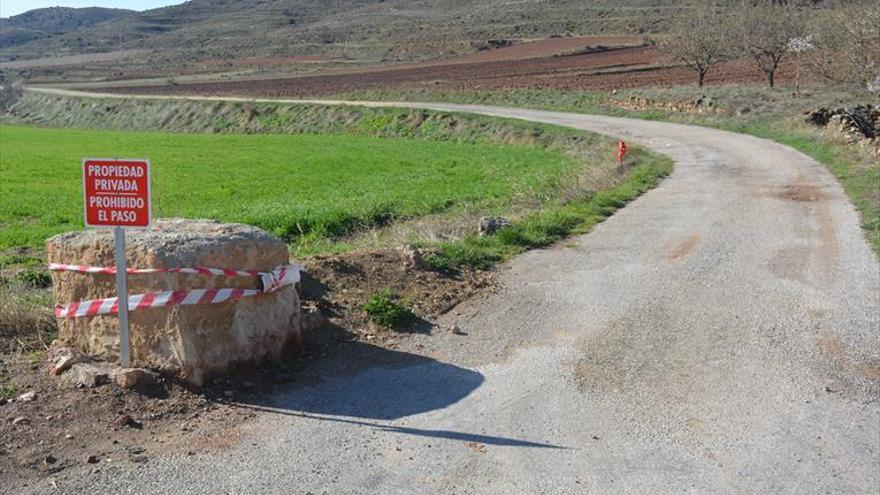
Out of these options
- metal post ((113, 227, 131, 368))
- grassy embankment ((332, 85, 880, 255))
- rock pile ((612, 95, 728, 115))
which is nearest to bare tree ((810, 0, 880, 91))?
grassy embankment ((332, 85, 880, 255))

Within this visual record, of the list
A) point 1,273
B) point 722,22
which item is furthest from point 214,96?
point 1,273

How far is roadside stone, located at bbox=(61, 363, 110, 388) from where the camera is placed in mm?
7727

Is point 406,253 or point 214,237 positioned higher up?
point 214,237

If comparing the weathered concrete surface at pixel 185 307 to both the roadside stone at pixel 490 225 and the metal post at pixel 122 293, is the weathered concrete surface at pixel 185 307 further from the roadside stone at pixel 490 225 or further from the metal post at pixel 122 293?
the roadside stone at pixel 490 225

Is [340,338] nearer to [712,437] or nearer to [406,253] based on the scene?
[406,253]

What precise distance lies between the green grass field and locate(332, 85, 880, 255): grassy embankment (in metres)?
6.62

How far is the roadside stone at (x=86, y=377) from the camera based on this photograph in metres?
7.73

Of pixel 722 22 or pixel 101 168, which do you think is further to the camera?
pixel 722 22

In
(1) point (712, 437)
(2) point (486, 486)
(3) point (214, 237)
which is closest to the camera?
(2) point (486, 486)

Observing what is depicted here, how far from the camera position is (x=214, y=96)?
68562 mm

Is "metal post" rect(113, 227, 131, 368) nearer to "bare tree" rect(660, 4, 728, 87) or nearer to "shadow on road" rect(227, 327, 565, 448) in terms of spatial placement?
"shadow on road" rect(227, 327, 565, 448)

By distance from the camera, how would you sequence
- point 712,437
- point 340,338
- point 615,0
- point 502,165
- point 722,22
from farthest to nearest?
1. point 615,0
2. point 722,22
3. point 502,165
4. point 340,338
5. point 712,437

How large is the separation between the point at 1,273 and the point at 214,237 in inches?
237

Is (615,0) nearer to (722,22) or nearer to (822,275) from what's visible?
(722,22)
